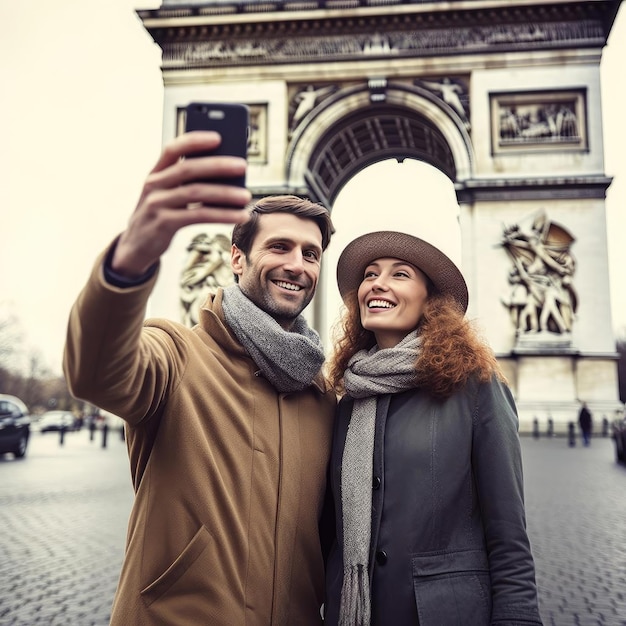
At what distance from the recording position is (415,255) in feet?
7.81

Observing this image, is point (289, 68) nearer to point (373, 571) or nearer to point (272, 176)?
point (272, 176)

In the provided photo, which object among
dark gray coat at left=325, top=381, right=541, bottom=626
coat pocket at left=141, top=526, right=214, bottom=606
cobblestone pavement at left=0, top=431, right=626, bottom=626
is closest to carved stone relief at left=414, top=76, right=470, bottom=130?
cobblestone pavement at left=0, top=431, right=626, bottom=626

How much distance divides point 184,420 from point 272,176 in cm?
1694

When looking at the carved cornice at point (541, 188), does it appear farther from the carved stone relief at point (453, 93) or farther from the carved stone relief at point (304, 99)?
the carved stone relief at point (304, 99)

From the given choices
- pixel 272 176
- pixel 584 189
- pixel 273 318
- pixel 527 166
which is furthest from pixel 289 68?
pixel 273 318

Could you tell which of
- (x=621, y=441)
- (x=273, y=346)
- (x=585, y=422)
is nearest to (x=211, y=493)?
(x=273, y=346)

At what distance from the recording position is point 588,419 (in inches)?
599

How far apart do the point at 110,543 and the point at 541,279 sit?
12.6 meters

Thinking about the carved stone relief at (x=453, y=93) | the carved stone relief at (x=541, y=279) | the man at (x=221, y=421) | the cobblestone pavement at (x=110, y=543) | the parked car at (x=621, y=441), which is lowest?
the cobblestone pavement at (x=110, y=543)

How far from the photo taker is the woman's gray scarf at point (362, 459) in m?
2.01

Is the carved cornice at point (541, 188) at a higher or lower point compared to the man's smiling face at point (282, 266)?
higher

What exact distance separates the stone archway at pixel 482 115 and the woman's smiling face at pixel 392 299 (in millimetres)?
14433

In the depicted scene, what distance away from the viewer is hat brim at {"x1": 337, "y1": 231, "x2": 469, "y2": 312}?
2367 millimetres

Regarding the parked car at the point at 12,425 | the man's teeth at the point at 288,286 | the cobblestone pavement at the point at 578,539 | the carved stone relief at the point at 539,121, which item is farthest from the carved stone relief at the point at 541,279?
the man's teeth at the point at 288,286
